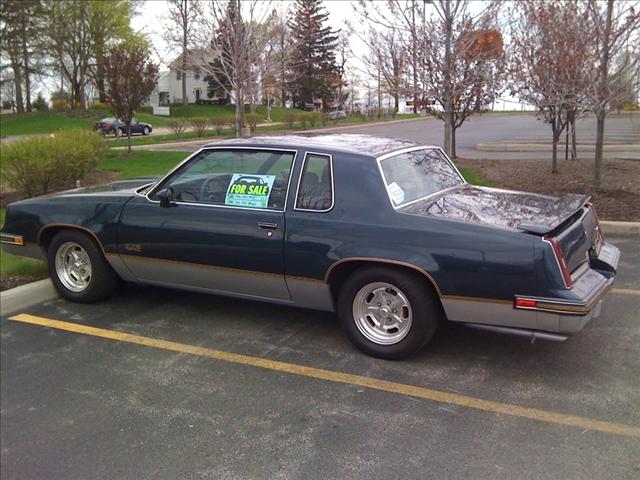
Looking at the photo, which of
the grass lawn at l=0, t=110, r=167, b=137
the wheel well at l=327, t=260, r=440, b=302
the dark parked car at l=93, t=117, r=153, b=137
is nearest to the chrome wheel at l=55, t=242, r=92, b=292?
the wheel well at l=327, t=260, r=440, b=302

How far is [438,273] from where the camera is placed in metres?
3.67

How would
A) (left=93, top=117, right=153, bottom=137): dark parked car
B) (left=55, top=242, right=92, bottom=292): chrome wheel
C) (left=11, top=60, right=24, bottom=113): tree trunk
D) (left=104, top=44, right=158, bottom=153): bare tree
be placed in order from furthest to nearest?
(left=11, top=60, right=24, bottom=113): tree trunk → (left=93, top=117, right=153, bottom=137): dark parked car → (left=104, top=44, right=158, bottom=153): bare tree → (left=55, top=242, right=92, bottom=292): chrome wheel

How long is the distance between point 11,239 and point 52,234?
46 cm

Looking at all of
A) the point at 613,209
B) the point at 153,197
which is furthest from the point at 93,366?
the point at 613,209

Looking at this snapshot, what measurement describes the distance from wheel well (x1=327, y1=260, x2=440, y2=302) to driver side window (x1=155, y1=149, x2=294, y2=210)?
628 millimetres

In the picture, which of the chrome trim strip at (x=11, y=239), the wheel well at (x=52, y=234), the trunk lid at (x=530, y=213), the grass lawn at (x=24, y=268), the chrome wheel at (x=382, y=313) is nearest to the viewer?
the trunk lid at (x=530, y=213)

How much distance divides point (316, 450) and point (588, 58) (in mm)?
7966

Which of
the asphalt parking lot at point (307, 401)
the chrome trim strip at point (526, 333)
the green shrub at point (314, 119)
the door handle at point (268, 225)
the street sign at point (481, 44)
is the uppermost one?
the street sign at point (481, 44)

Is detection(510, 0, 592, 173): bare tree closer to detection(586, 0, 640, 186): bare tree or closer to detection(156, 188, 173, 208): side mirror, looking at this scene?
detection(586, 0, 640, 186): bare tree

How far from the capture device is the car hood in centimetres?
369

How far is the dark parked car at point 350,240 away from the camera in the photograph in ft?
11.6

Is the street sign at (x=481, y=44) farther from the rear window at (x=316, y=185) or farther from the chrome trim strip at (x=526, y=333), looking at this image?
the chrome trim strip at (x=526, y=333)

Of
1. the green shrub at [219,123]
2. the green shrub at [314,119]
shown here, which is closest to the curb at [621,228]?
the green shrub at [219,123]

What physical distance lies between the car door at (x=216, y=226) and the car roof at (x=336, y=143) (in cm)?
9
